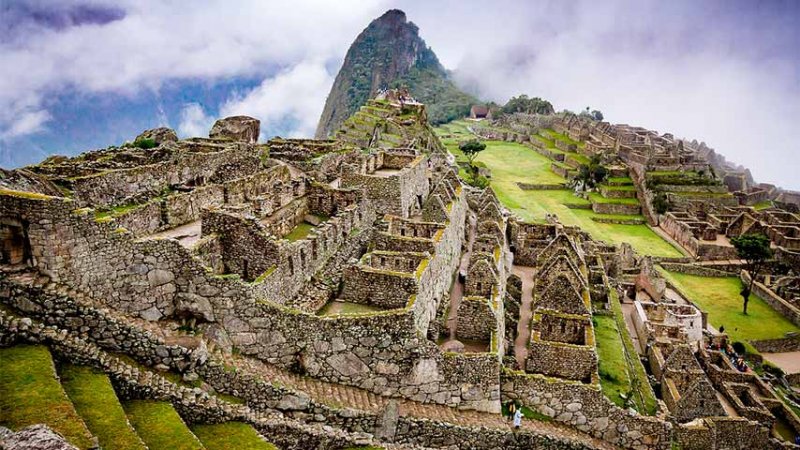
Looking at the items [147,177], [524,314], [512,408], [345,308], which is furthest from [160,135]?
[512,408]

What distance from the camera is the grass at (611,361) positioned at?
23141 millimetres

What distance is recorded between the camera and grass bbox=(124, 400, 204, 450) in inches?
444

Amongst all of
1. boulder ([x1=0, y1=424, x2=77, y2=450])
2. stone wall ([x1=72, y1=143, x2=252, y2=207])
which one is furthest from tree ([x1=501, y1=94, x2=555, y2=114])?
boulder ([x1=0, y1=424, x2=77, y2=450])

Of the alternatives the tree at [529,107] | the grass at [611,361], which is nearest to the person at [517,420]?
the grass at [611,361]

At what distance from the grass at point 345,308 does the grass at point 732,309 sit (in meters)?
30.5

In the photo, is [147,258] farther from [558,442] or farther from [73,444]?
[558,442]

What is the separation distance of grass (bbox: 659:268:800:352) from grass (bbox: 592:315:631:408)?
1550 centimetres

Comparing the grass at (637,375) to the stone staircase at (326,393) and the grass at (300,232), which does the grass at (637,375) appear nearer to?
the stone staircase at (326,393)

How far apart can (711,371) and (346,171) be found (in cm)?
1971

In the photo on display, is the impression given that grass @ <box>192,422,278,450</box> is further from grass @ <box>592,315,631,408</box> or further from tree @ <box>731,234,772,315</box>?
tree @ <box>731,234,772,315</box>

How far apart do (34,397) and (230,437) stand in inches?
156

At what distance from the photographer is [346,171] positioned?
25.8 m

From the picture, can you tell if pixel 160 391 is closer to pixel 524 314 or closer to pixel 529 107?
pixel 524 314

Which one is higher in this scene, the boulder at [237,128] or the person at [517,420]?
the boulder at [237,128]
